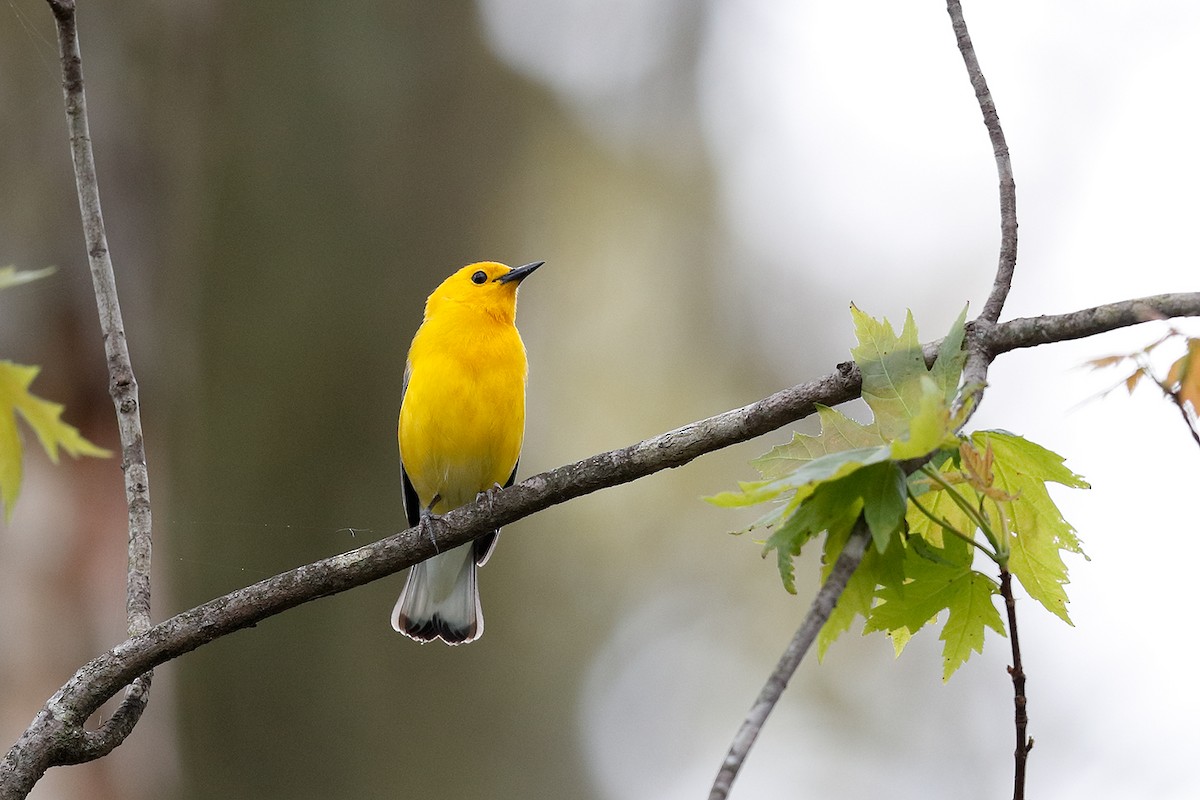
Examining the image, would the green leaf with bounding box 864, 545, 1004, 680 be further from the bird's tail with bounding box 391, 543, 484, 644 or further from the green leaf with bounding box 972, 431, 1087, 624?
the bird's tail with bounding box 391, 543, 484, 644

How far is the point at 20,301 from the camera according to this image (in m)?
5.99

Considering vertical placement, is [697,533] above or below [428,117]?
below

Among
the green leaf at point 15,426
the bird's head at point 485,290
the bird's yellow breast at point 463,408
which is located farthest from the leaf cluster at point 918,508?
the bird's head at point 485,290

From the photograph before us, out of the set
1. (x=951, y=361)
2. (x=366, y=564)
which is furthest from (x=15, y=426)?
(x=951, y=361)

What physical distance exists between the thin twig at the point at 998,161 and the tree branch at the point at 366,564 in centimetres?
37

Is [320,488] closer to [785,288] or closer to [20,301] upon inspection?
[20,301]

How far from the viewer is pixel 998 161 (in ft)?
7.55

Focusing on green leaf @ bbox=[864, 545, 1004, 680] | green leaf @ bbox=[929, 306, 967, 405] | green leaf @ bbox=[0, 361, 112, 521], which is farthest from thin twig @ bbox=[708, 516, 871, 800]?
green leaf @ bbox=[0, 361, 112, 521]

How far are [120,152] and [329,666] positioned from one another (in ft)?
10.6

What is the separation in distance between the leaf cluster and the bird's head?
3126mm

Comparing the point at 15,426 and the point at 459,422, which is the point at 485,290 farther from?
the point at 15,426

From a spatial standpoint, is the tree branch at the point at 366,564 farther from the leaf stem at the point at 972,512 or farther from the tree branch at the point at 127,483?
the leaf stem at the point at 972,512

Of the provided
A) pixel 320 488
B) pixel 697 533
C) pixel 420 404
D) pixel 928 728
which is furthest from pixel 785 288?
pixel 420 404

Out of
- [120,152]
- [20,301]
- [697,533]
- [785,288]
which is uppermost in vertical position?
[785,288]
